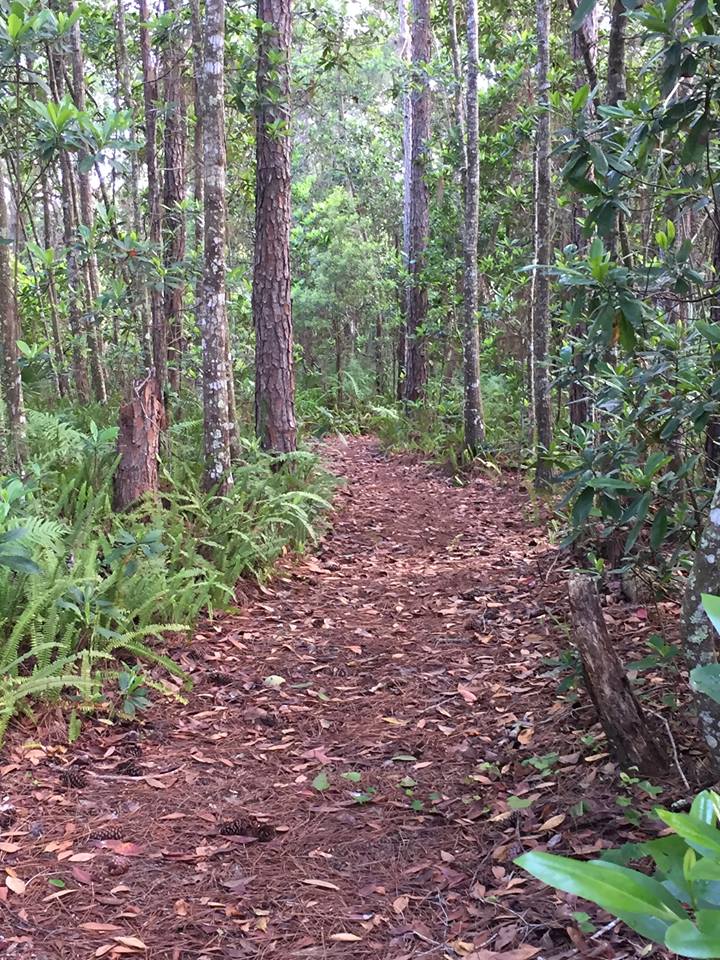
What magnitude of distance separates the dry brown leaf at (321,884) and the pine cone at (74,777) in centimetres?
130

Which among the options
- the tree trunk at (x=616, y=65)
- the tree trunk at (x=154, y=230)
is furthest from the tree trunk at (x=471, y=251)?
the tree trunk at (x=616, y=65)

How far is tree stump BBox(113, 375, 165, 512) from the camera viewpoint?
245 inches

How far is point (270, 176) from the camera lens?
785 centimetres

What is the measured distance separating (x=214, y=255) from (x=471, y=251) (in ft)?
16.8

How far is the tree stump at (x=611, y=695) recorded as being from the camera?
3186 mm

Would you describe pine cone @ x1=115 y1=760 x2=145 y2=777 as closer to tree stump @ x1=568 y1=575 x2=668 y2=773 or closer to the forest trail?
the forest trail

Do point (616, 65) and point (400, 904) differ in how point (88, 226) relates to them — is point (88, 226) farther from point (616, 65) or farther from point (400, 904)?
point (400, 904)

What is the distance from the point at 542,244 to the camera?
8.39 m

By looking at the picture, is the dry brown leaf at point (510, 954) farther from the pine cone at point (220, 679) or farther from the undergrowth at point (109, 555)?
the pine cone at point (220, 679)

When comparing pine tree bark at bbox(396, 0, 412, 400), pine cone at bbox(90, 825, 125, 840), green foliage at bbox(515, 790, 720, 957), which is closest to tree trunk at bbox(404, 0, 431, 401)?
pine tree bark at bbox(396, 0, 412, 400)

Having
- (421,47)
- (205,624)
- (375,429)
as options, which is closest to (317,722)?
(205,624)

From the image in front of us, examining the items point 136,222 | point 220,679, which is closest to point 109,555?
point 220,679

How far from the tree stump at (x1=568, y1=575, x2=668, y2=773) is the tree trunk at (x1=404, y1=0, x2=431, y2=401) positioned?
446 inches

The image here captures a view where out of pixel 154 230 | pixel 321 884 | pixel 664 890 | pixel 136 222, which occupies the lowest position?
pixel 321 884
